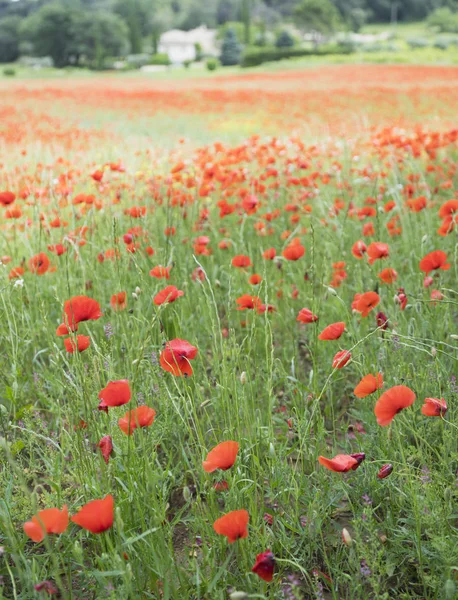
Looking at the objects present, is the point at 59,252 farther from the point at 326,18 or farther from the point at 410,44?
the point at 326,18

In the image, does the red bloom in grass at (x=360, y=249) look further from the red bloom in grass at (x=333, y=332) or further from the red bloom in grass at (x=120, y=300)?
the red bloom in grass at (x=120, y=300)

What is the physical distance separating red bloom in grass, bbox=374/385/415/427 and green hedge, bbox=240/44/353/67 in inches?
1248

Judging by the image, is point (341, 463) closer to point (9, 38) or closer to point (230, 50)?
point (9, 38)

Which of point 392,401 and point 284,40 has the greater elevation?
point 284,40

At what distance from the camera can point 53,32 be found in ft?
102

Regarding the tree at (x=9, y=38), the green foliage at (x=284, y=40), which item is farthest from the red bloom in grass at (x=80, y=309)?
the green foliage at (x=284, y=40)

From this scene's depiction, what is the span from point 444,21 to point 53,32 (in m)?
19.6

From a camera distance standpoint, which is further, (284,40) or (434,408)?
(284,40)

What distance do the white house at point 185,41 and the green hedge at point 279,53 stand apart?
769 inches

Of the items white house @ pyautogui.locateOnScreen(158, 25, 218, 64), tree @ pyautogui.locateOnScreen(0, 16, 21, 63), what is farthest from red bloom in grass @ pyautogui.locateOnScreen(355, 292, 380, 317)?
white house @ pyautogui.locateOnScreen(158, 25, 218, 64)

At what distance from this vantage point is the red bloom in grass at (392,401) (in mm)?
1163

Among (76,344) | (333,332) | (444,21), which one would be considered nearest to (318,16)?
(444,21)

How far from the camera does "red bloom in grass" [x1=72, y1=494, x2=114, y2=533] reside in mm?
977

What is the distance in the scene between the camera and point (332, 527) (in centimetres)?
153
